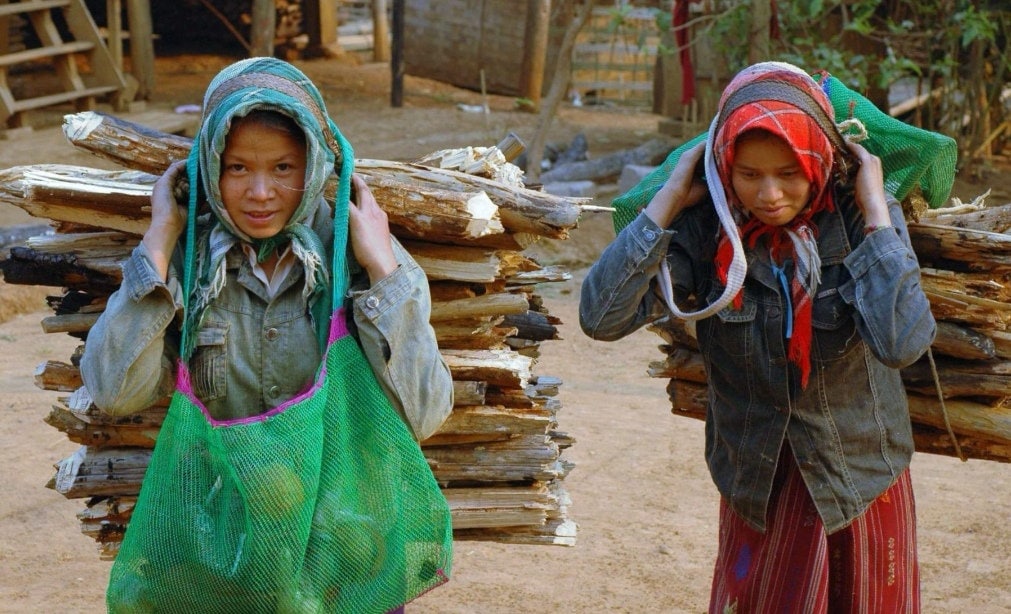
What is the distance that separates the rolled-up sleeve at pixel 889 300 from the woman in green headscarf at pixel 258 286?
37.4 inches

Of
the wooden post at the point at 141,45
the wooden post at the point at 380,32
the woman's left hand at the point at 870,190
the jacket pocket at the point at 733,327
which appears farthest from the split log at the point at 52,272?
the wooden post at the point at 380,32

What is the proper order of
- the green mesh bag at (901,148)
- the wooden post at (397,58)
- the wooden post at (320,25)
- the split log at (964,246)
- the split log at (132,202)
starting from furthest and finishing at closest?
the wooden post at (320,25) < the wooden post at (397,58) < the split log at (964,246) < the split log at (132,202) < the green mesh bag at (901,148)

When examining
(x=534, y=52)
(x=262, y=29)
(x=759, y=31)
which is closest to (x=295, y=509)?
(x=759, y=31)

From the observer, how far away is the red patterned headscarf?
2.60 metres

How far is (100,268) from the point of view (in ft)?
10.7

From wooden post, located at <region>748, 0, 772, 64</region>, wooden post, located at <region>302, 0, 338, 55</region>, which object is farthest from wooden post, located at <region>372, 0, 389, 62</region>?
wooden post, located at <region>748, 0, 772, 64</region>

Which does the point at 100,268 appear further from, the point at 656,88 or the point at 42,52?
the point at 656,88

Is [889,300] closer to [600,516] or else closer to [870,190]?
[870,190]

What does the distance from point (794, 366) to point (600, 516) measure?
8.31ft

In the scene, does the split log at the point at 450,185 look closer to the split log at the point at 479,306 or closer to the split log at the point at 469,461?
the split log at the point at 479,306

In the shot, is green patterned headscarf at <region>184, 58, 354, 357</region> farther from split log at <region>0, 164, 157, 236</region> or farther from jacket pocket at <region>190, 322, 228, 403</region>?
A: split log at <region>0, 164, 157, 236</region>

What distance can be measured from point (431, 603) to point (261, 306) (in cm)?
208

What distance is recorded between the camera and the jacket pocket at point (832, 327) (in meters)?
2.77

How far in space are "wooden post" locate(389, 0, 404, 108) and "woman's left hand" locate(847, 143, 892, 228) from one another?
13.0 metres
